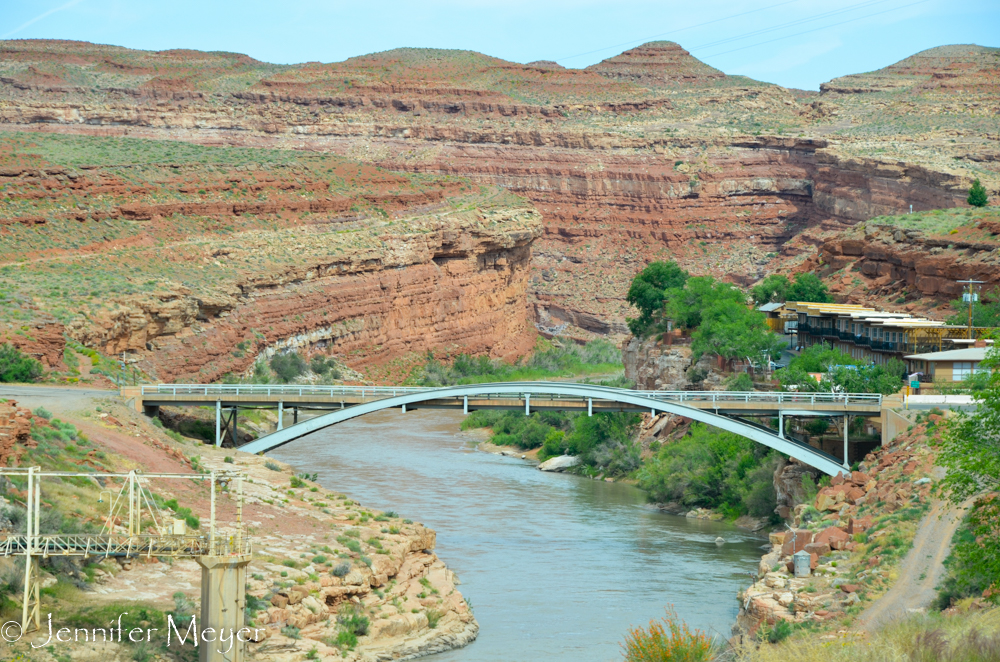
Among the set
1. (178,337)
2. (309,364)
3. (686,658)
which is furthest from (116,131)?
(686,658)

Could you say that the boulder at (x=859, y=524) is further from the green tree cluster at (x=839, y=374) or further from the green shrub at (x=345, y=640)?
the green tree cluster at (x=839, y=374)

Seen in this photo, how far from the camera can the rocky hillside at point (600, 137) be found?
415 feet

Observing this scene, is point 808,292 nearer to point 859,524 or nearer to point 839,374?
point 839,374

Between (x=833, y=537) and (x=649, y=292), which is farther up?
(x=649, y=292)

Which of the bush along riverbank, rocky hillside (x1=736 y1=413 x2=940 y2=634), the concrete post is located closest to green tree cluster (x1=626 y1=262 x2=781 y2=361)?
the bush along riverbank

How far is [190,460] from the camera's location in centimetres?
4197

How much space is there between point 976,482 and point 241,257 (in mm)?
59268

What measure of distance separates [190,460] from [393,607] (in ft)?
35.1

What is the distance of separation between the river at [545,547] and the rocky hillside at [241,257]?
8.93 m

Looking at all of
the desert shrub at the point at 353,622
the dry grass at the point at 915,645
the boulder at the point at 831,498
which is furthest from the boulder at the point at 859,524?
the desert shrub at the point at 353,622

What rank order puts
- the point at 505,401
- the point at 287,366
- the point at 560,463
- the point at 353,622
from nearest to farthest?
the point at 353,622, the point at 505,401, the point at 560,463, the point at 287,366

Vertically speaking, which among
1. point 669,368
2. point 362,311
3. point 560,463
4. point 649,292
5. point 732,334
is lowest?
point 560,463

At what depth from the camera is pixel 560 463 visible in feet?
221
